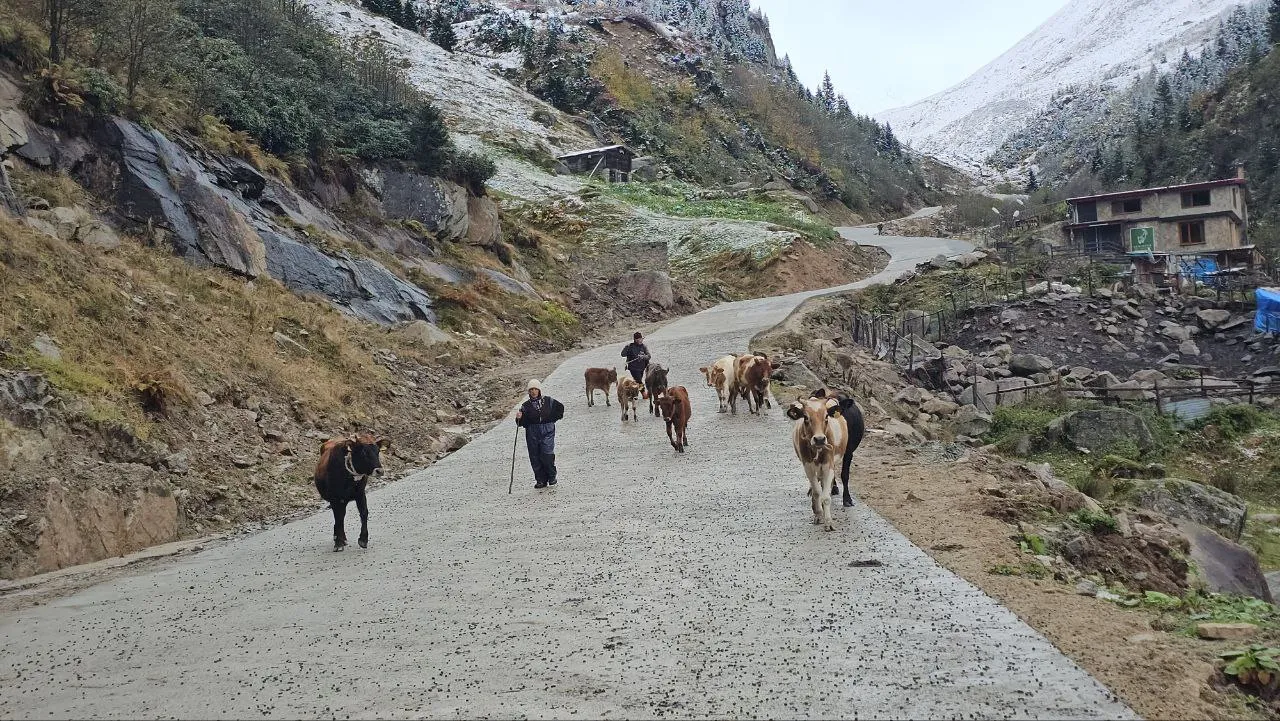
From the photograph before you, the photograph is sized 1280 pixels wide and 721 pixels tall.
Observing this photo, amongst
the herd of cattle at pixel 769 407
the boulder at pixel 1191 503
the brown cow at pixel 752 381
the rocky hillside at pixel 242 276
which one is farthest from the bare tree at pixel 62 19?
the boulder at pixel 1191 503

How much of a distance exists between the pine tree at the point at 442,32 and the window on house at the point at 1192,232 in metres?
69.8

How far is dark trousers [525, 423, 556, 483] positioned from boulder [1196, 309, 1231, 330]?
3077 centimetres

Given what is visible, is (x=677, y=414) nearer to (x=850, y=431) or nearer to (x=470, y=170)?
(x=850, y=431)

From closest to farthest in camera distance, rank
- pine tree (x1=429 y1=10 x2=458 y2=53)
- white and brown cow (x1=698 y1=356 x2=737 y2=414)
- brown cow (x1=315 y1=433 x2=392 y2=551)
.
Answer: brown cow (x1=315 y1=433 x2=392 y2=551)
white and brown cow (x1=698 y1=356 x2=737 y2=414)
pine tree (x1=429 y1=10 x2=458 y2=53)

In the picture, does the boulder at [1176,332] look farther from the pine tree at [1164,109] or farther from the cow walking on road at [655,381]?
the pine tree at [1164,109]

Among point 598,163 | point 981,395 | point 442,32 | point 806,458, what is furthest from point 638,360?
point 442,32

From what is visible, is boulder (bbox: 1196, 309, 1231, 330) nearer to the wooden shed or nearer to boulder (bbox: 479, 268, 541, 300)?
boulder (bbox: 479, 268, 541, 300)

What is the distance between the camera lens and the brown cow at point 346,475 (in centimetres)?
943

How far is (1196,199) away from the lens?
55219 mm

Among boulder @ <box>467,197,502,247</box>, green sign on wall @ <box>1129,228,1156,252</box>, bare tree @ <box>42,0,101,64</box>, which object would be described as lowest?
green sign on wall @ <box>1129,228,1156,252</box>

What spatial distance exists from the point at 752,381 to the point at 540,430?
5.27 meters

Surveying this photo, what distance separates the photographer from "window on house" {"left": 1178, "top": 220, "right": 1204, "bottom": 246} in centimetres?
5525

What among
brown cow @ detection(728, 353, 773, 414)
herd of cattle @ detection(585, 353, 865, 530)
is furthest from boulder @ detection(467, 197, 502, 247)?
brown cow @ detection(728, 353, 773, 414)

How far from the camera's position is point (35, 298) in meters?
12.8
